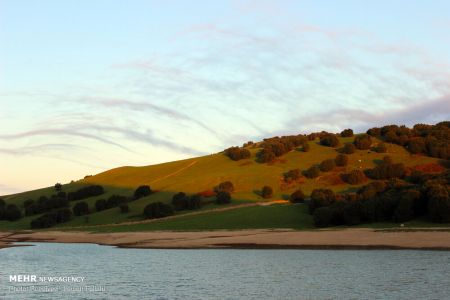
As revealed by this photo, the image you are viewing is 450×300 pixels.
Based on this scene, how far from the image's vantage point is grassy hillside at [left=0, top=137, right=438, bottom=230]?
95.6 m

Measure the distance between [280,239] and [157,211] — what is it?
47004mm

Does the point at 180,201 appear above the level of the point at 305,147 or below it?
below

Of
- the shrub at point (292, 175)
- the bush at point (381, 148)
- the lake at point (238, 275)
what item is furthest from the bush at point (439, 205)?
the bush at point (381, 148)

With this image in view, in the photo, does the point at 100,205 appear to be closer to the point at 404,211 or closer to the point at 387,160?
the point at 387,160

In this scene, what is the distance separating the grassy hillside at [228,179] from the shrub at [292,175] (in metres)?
1.35

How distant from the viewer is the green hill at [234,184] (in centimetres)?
9544

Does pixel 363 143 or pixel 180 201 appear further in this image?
pixel 363 143

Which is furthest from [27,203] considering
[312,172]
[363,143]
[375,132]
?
[375,132]

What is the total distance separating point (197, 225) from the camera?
3730 inches

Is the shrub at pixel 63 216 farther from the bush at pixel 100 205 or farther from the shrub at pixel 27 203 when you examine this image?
the shrub at pixel 27 203

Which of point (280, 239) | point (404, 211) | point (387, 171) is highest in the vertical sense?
point (387, 171)

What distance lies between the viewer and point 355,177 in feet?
376

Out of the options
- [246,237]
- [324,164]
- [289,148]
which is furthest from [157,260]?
[289,148]

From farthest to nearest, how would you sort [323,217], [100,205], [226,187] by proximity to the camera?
[100,205]
[226,187]
[323,217]
